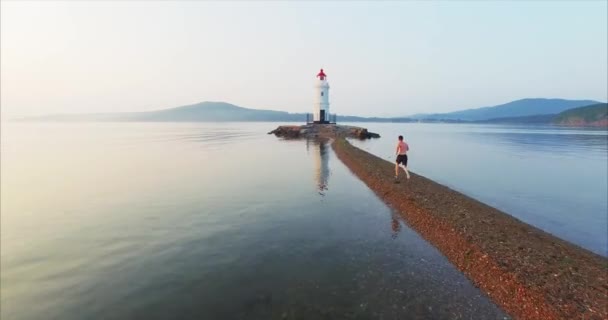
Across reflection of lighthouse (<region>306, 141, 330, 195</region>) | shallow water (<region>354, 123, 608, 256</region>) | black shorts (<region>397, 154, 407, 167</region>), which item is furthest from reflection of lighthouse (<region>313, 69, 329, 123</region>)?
black shorts (<region>397, 154, 407, 167</region>)

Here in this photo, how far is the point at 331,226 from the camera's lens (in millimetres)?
13734

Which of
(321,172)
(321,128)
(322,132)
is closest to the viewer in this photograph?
(321,172)

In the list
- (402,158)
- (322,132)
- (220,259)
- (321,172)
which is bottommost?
(220,259)

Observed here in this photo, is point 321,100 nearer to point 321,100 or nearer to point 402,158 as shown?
point 321,100

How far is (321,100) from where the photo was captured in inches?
3068

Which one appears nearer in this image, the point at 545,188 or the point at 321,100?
the point at 545,188

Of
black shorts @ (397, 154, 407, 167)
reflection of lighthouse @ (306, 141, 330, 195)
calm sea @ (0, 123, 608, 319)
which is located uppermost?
black shorts @ (397, 154, 407, 167)

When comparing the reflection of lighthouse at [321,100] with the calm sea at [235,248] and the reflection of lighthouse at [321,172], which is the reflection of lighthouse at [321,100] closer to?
the reflection of lighthouse at [321,172]

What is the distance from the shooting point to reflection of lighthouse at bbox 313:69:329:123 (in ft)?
248

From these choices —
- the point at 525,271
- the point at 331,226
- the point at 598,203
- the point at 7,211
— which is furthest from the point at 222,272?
the point at 598,203

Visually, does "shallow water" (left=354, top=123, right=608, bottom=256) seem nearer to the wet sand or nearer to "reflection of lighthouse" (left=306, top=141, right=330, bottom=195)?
the wet sand

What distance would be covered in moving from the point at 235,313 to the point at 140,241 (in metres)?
6.45

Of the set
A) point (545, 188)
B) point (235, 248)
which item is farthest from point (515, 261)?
point (545, 188)

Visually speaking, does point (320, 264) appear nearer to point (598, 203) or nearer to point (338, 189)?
point (338, 189)
